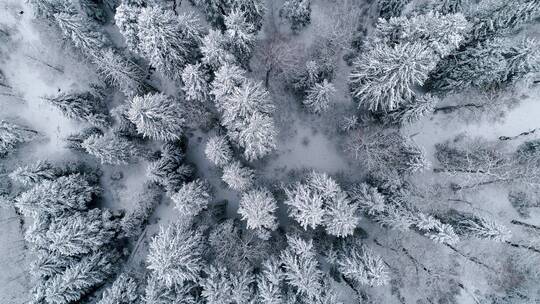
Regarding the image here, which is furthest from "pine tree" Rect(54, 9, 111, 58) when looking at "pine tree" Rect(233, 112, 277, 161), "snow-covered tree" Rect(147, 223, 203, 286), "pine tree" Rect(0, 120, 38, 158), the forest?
"snow-covered tree" Rect(147, 223, 203, 286)

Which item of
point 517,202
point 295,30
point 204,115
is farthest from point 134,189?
point 517,202

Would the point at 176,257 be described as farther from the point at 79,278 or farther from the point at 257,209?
the point at 79,278

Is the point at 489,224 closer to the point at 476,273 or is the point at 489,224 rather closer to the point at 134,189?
the point at 476,273

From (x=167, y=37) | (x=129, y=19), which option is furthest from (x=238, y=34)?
(x=129, y=19)

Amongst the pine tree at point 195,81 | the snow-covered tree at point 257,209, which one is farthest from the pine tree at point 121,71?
the snow-covered tree at point 257,209

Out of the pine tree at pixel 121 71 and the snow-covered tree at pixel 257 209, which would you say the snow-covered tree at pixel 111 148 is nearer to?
the pine tree at pixel 121 71

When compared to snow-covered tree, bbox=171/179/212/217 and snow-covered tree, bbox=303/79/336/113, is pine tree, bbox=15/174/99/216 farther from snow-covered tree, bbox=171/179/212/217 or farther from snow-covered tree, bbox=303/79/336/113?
snow-covered tree, bbox=303/79/336/113
